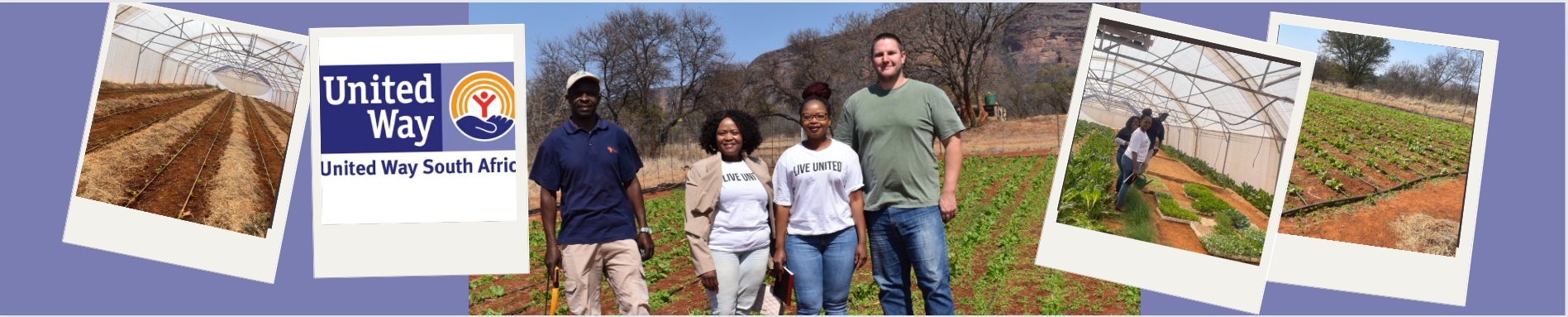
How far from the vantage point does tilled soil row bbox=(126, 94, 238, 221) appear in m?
5.50

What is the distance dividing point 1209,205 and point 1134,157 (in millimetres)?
577

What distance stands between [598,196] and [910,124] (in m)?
1.63

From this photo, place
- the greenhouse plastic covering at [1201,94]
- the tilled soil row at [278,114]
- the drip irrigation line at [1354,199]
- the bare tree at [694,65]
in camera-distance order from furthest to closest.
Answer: the bare tree at [694,65]
the drip irrigation line at [1354,199]
the tilled soil row at [278,114]
the greenhouse plastic covering at [1201,94]

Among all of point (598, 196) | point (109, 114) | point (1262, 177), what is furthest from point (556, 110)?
point (1262, 177)

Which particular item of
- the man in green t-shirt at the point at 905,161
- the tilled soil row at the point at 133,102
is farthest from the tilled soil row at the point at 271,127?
the man in green t-shirt at the point at 905,161

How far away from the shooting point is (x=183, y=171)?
559cm

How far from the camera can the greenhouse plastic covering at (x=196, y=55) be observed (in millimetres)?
5375

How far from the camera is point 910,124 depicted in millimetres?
3971

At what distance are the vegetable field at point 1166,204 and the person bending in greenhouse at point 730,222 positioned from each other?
2.27 metres

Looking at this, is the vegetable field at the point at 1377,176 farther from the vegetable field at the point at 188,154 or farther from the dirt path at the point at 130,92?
the dirt path at the point at 130,92

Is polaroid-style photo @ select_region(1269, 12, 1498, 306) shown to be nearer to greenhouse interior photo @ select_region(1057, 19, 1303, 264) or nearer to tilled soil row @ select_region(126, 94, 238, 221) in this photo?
greenhouse interior photo @ select_region(1057, 19, 1303, 264)

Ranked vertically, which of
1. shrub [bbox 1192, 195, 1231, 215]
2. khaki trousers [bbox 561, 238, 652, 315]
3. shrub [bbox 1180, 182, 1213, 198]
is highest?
shrub [bbox 1180, 182, 1213, 198]

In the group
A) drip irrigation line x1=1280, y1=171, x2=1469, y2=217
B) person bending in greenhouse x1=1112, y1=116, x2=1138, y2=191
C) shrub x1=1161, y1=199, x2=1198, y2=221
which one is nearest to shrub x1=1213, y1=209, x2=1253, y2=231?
shrub x1=1161, y1=199, x2=1198, y2=221

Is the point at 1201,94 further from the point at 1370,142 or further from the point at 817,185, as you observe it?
the point at 1370,142
